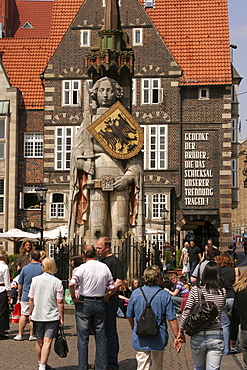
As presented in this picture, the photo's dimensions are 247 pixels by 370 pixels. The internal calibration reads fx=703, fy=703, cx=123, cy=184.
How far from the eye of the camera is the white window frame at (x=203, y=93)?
35.9m

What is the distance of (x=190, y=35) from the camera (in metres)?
37.6

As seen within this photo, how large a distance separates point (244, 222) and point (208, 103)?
75.7 meters

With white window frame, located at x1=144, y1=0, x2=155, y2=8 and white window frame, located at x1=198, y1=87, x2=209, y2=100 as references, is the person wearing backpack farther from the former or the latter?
white window frame, located at x1=144, y1=0, x2=155, y2=8

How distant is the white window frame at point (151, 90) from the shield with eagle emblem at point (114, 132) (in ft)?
64.1

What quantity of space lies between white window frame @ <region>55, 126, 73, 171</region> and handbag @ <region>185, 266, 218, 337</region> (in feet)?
96.2

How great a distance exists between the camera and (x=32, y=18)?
48938 millimetres

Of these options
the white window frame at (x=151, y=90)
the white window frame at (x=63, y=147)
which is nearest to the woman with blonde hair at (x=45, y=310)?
the white window frame at (x=63, y=147)

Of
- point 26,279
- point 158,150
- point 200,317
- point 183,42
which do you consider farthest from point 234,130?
point 200,317

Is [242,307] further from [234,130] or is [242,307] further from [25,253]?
[234,130]

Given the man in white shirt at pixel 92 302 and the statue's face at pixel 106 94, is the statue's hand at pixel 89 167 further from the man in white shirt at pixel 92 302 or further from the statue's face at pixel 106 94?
the man in white shirt at pixel 92 302

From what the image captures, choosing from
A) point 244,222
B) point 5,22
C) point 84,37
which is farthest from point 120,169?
point 244,222

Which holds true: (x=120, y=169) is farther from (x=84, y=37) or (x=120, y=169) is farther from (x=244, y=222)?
(x=244, y=222)

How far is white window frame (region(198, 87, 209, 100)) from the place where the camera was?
35875 mm

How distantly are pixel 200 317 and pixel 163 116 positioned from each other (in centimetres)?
2953
